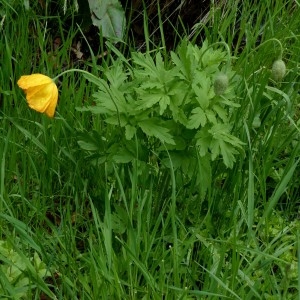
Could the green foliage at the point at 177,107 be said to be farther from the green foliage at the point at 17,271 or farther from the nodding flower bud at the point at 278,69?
the green foliage at the point at 17,271

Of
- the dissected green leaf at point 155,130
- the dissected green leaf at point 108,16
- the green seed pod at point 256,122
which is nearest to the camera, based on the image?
the dissected green leaf at point 155,130

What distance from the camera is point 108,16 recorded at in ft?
10.1

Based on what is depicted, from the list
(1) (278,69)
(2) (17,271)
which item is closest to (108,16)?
(1) (278,69)

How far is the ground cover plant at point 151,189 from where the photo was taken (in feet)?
6.47

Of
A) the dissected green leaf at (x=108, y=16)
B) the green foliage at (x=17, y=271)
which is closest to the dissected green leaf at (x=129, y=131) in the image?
the green foliage at (x=17, y=271)

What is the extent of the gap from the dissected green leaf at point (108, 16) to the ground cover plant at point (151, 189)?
1.79 feet

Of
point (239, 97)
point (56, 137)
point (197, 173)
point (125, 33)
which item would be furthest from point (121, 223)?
point (125, 33)

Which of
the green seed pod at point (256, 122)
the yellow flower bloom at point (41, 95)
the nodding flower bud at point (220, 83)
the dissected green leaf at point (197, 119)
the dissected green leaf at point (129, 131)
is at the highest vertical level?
the nodding flower bud at point (220, 83)

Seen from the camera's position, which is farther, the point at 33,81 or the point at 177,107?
the point at 177,107

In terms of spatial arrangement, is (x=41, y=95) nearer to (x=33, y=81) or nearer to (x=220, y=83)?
(x=33, y=81)

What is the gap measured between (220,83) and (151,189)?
395 millimetres

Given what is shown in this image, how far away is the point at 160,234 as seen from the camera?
225 centimetres

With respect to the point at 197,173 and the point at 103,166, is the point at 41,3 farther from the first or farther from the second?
the point at 197,173

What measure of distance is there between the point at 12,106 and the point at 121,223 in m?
0.75
